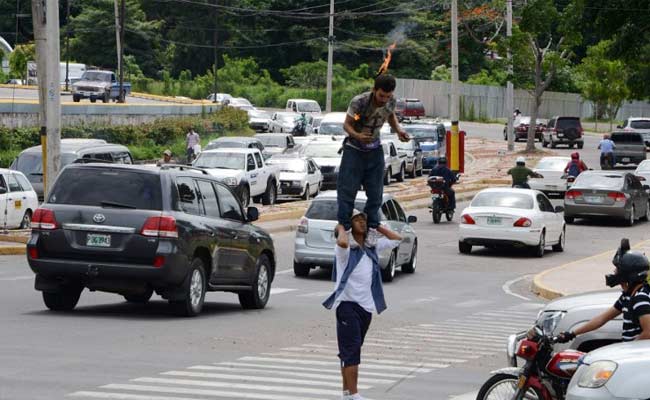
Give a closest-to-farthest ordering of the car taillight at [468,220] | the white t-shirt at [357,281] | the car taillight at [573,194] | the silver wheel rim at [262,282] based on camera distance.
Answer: the white t-shirt at [357,281] → the silver wheel rim at [262,282] → the car taillight at [468,220] → the car taillight at [573,194]

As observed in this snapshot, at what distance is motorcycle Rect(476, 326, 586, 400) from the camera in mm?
9477

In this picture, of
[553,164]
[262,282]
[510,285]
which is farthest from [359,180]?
[553,164]

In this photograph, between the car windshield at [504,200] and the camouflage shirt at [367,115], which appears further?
the car windshield at [504,200]

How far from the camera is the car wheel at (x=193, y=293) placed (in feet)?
58.0

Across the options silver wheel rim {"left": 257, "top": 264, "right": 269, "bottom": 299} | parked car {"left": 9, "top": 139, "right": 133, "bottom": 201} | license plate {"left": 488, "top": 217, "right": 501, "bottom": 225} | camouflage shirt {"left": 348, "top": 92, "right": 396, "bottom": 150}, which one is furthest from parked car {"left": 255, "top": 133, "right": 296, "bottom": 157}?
camouflage shirt {"left": 348, "top": 92, "right": 396, "bottom": 150}

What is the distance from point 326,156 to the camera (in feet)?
161

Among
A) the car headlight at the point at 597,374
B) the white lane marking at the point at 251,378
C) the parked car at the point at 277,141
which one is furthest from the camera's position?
the parked car at the point at 277,141

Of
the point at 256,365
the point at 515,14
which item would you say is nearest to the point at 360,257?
the point at 256,365

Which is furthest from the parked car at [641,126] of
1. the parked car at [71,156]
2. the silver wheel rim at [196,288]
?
the silver wheel rim at [196,288]

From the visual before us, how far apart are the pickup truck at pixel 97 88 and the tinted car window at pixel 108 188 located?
55.4 metres

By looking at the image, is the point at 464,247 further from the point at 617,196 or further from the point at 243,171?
the point at 243,171

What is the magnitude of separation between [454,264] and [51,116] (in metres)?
9.94

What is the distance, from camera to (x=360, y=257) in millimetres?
10492

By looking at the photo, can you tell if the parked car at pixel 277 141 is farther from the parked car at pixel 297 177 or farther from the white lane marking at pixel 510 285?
the white lane marking at pixel 510 285
